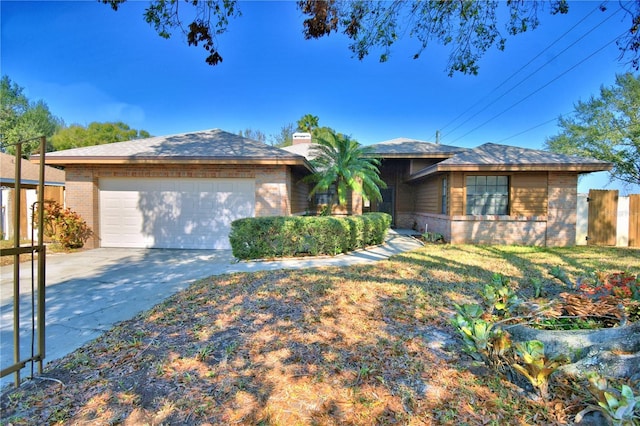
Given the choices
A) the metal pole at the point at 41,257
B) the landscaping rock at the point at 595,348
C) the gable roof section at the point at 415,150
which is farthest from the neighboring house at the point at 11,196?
the landscaping rock at the point at 595,348

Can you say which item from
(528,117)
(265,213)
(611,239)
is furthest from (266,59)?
(528,117)

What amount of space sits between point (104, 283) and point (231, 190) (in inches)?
185

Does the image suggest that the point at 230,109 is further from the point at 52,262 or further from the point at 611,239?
the point at 611,239

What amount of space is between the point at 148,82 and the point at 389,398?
638 inches

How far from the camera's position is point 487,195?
37.0 ft

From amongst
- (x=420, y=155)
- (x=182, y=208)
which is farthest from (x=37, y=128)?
(x=420, y=155)

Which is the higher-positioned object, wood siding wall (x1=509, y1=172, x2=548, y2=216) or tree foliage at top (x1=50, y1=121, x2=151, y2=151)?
tree foliage at top (x1=50, y1=121, x2=151, y2=151)

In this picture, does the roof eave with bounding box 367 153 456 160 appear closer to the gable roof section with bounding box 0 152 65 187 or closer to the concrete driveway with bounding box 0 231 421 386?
the concrete driveway with bounding box 0 231 421 386

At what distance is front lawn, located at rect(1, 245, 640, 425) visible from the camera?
221 centimetres

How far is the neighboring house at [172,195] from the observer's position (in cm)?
973

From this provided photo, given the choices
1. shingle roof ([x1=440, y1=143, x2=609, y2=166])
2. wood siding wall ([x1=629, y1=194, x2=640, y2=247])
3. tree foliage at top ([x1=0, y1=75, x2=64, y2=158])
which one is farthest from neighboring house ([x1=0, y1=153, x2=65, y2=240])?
wood siding wall ([x1=629, y1=194, x2=640, y2=247])

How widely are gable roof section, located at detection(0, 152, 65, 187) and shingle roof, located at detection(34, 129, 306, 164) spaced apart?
1.55 m

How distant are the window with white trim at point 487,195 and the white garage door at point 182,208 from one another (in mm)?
7800

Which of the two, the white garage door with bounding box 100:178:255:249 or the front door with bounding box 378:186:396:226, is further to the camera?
the front door with bounding box 378:186:396:226
